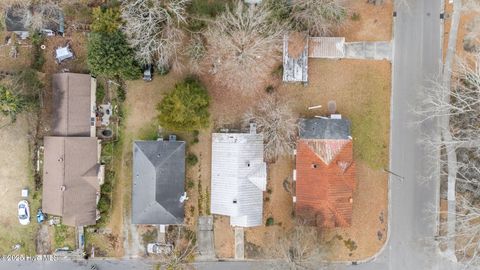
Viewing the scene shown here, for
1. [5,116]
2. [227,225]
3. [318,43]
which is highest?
[318,43]

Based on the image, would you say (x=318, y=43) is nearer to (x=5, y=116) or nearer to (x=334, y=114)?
(x=334, y=114)

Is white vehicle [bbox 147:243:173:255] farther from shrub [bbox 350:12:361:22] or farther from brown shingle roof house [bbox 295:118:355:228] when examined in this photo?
shrub [bbox 350:12:361:22]

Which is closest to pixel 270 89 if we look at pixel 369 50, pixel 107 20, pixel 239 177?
pixel 239 177

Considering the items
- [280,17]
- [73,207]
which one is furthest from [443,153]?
[73,207]

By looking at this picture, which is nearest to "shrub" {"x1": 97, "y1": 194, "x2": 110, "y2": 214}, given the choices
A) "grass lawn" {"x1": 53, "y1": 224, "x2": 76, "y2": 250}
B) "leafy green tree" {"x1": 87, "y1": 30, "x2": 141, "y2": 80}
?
"grass lawn" {"x1": 53, "y1": 224, "x2": 76, "y2": 250}

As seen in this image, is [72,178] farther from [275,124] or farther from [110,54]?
[275,124]

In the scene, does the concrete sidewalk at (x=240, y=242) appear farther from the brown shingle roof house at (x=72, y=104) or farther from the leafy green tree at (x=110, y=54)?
the leafy green tree at (x=110, y=54)
